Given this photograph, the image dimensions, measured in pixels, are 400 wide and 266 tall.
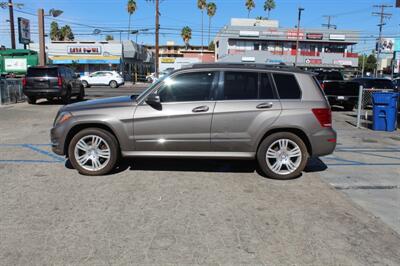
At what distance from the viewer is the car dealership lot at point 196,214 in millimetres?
3688

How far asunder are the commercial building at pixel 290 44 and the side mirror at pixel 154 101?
65.6 metres

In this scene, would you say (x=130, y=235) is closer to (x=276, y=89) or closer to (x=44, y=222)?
(x=44, y=222)

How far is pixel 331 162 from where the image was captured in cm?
752

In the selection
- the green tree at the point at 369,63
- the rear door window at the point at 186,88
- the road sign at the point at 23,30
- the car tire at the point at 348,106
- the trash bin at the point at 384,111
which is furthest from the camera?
the green tree at the point at 369,63

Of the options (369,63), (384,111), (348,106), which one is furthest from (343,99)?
→ (369,63)

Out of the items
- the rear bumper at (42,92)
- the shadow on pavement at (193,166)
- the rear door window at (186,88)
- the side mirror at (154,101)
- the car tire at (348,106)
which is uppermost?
the rear door window at (186,88)

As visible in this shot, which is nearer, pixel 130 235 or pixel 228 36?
pixel 130 235

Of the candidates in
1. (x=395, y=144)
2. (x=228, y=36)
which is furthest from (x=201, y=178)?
(x=228, y=36)

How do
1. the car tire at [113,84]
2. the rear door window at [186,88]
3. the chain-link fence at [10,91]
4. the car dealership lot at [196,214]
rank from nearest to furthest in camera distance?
the car dealership lot at [196,214] → the rear door window at [186,88] → the chain-link fence at [10,91] → the car tire at [113,84]

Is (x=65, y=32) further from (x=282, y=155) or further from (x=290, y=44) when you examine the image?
(x=282, y=155)

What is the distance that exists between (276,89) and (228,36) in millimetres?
68279

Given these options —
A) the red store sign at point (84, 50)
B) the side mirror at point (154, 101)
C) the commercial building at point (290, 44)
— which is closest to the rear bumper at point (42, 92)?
the side mirror at point (154, 101)

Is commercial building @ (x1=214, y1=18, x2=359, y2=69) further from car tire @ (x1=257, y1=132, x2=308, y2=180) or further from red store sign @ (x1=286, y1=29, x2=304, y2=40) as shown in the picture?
car tire @ (x1=257, y1=132, x2=308, y2=180)

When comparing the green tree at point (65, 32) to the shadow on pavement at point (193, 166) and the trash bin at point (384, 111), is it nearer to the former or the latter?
the trash bin at point (384, 111)
